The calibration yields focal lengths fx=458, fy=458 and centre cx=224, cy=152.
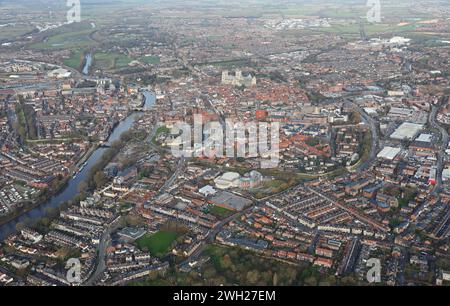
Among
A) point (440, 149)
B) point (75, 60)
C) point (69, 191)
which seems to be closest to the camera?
point (69, 191)

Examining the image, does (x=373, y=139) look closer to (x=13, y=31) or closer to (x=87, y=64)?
(x=87, y=64)

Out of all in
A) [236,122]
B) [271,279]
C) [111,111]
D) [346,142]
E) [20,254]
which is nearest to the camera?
[271,279]

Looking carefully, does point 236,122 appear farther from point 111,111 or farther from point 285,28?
point 285,28


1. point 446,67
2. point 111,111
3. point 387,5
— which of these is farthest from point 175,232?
point 387,5

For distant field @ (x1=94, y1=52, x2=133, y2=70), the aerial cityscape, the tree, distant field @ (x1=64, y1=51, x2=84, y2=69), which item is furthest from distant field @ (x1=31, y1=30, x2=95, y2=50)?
the tree

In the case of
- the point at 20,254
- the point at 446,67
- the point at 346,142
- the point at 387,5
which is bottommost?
the point at 20,254

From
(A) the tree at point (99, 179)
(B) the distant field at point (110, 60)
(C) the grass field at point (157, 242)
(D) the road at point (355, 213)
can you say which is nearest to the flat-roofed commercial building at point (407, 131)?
(D) the road at point (355, 213)


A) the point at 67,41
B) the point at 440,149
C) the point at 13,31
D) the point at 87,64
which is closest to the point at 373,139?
the point at 440,149
